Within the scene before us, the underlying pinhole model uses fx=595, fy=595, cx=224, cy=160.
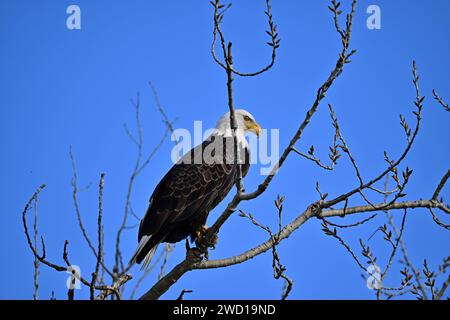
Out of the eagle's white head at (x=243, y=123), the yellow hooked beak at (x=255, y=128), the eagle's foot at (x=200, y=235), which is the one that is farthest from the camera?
the yellow hooked beak at (x=255, y=128)

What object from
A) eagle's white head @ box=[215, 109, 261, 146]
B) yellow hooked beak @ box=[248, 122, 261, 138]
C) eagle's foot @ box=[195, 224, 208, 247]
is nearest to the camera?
eagle's foot @ box=[195, 224, 208, 247]

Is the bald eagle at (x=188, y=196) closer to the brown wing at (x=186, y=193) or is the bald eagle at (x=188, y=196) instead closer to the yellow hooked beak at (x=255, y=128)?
the brown wing at (x=186, y=193)

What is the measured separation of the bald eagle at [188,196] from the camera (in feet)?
20.9

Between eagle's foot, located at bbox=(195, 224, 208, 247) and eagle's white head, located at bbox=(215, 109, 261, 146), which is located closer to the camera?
eagle's foot, located at bbox=(195, 224, 208, 247)

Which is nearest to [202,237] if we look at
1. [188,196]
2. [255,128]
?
[188,196]

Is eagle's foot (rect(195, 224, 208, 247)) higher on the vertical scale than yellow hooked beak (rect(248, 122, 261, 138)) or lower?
lower

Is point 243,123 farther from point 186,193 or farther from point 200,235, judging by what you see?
→ point 200,235

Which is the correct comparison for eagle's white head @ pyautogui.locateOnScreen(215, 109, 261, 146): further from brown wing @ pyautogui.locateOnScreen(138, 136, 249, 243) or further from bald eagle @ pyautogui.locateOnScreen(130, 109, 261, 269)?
brown wing @ pyautogui.locateOnScreen(138, 136, 249, 243)

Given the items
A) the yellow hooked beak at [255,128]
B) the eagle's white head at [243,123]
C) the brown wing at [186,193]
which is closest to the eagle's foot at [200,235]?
the brown wing at [186,193]

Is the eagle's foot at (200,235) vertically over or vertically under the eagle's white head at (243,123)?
under

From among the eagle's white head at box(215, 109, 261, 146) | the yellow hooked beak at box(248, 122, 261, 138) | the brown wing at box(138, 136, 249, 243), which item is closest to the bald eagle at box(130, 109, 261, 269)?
the brown wing at box(138, 136, 249, 243)

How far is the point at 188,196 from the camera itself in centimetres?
662

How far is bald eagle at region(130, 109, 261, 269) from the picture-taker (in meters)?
6.38
